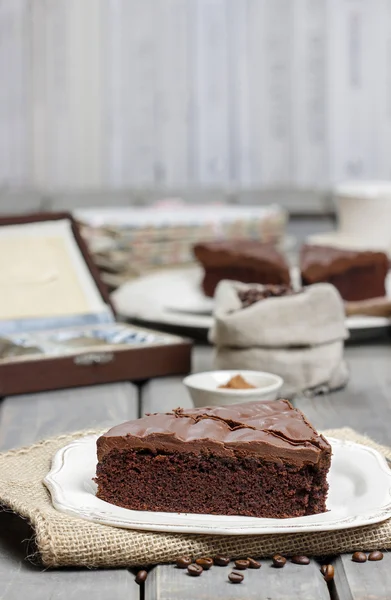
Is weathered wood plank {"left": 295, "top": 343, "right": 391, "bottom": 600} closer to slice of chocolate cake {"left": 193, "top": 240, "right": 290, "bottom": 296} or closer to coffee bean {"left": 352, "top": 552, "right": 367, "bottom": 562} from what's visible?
coffee bean {"left": 352, "top": 552, "right": 367, "bottom": 562}

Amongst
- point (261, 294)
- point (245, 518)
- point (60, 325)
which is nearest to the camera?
point (245, 518)

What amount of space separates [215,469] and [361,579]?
9.0 inches

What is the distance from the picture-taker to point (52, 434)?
1.67 m

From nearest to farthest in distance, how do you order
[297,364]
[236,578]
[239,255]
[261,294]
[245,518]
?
1. [236,578]
2. [245,518]
3. [297,364]
4. [261,294]
5. [239,255]

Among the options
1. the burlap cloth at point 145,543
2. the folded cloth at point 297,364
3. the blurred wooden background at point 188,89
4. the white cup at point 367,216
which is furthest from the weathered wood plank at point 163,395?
the blurred wooden background at point 188,89

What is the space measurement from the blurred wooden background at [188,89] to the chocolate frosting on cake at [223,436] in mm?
3189

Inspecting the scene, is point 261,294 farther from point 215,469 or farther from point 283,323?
point 215,469

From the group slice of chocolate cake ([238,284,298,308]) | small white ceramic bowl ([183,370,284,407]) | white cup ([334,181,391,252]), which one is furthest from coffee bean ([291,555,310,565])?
white cup ([334,181,391,252])

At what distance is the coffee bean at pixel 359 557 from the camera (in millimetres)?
1160

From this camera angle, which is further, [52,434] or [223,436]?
→ [52,434]

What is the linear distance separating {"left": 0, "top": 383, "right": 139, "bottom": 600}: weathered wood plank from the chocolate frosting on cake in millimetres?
150

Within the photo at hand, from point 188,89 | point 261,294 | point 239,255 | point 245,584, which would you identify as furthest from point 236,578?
point 188,89

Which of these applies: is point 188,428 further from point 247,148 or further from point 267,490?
point 247,148

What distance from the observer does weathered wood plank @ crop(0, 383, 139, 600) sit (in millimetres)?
1100
